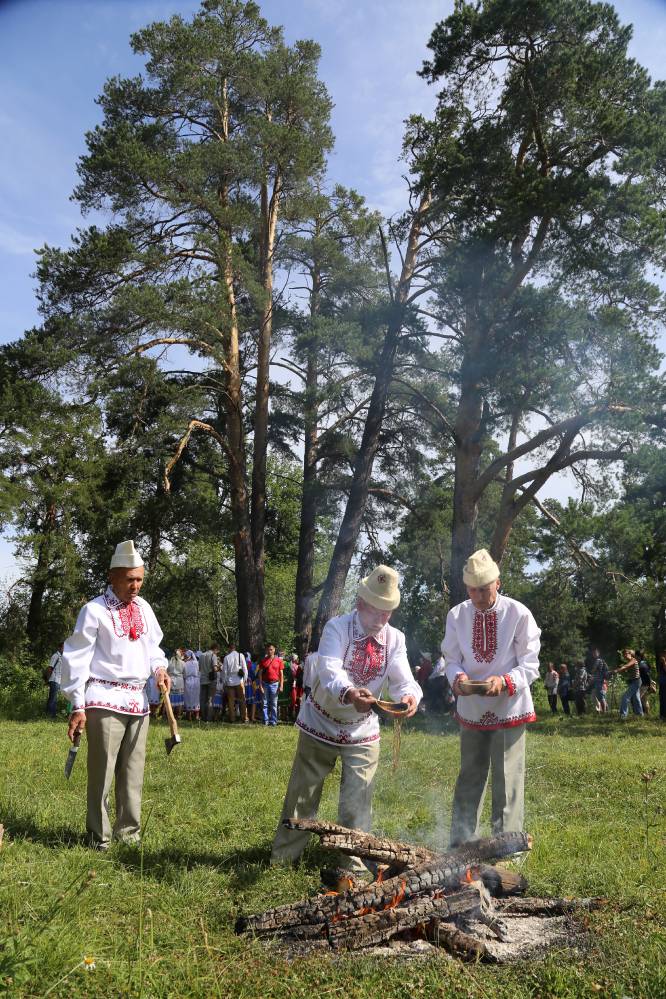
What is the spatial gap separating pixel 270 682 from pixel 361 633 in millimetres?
12813

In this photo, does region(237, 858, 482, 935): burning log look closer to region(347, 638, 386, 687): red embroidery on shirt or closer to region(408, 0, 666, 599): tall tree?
region(347, 638, 386, 687): red embroidery on shirt

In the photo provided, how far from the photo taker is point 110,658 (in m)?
5.62

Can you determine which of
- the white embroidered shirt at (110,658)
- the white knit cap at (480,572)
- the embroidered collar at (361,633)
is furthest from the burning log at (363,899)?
the white embroidered shirt at (110,658)

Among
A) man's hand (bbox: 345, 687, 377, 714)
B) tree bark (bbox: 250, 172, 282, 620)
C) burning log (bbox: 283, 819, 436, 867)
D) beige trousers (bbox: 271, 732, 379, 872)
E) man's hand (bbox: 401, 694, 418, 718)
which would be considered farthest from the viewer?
tree bark (bbox: 250, 172, 282, 620)

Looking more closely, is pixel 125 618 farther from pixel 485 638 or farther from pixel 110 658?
pixel 485 638

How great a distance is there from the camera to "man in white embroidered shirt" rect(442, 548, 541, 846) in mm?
5411

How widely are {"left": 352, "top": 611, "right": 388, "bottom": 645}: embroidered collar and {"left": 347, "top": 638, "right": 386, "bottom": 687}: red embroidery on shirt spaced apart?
19 millimetres

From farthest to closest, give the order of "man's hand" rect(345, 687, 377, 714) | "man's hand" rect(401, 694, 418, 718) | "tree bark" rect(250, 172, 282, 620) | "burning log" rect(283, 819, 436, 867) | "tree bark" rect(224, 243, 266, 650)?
"tree bark" rect(250, 172, 282, 620), "tree bark" rect(224, 243, 266, 650), "man's hand" rect(401, 694, 418, 718), "man's hand" rect(345, 687, 377, 714), "burning log" rect(283, 819, 436, 867)

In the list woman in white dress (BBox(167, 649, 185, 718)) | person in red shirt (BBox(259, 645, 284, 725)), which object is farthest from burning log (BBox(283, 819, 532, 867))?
woman in white dress (BBox(167, 649, 185, 718))

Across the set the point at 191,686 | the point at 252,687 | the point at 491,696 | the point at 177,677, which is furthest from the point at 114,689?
the point at 191,686

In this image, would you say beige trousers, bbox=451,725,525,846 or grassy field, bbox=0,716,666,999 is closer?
grassy field, bbox=0,716,666,999

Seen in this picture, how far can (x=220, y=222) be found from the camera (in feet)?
69.2

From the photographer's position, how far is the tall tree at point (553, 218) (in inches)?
641

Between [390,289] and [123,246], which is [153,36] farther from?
[390,289]
